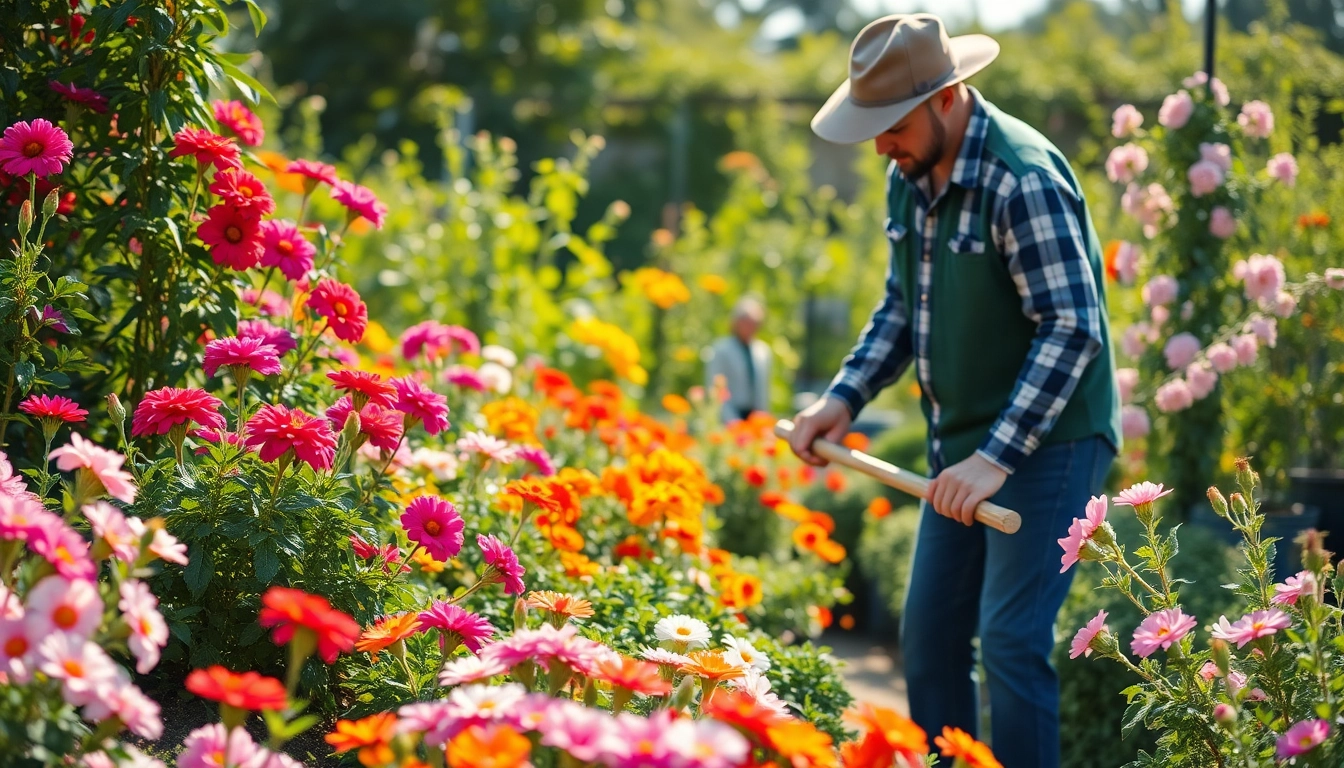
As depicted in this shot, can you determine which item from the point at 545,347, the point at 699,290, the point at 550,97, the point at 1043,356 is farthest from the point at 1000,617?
the point at 550,97

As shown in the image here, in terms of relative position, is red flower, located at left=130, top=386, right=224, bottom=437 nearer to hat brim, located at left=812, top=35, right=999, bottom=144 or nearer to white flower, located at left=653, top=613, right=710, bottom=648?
white flower, located at left=653, top=613, right=710, bottom=648

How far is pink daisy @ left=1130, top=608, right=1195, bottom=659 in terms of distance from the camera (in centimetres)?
147

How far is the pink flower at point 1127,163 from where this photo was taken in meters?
A: 3.52

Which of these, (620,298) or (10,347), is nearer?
(10,347)

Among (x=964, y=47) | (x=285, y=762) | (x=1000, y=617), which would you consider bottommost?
(x=1000, y=617)

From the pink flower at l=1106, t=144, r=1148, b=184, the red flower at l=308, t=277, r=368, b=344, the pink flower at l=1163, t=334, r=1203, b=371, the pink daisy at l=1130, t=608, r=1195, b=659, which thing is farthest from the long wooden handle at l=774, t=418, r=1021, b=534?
the pink flower at l=1106, t=144, r=1148, b=184

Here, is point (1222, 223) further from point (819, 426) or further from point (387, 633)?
point (387, 633)

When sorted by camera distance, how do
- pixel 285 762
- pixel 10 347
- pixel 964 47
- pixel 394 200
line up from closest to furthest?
pixel 285 762
pixel 10 347
pixel 964 47
pixel 394 200

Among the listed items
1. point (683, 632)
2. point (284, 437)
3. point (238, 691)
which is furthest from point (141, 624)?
point (683, 632)

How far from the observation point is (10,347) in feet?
6.30

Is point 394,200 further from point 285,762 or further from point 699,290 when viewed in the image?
point 285,762

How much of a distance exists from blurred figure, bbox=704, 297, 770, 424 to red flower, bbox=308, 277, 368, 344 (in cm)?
412

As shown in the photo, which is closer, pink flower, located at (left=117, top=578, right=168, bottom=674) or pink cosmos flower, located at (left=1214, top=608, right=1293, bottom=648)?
pink flower, located at (left=117, top=578, right=168, bottom=674)

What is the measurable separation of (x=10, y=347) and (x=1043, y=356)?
1.65 meters
